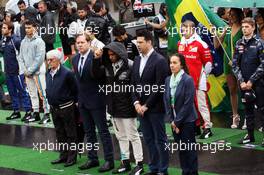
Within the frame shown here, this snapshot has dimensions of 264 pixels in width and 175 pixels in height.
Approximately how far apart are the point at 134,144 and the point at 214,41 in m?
3.96

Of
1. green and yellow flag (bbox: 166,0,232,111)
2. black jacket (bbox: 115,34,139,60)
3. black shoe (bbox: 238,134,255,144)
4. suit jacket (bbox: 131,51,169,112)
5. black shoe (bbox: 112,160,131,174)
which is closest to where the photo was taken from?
suit jacket (bbox: 131,51,169,112)

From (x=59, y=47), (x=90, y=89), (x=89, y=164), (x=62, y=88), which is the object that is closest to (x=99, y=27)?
(x=62, y=88)

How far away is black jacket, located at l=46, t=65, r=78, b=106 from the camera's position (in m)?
10.9

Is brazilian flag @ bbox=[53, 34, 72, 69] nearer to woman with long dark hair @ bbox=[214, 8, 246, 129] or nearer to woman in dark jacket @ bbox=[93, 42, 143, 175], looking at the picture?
woman with long dark hair @ bbox=[214, 8, 246, 129]

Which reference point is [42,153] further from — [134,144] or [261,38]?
[261,38]

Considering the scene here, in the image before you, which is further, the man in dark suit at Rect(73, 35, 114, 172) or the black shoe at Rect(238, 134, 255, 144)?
the black shoe at Rect(238, 134, 255, 144)

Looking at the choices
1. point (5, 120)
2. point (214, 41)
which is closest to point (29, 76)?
point (5, 120)

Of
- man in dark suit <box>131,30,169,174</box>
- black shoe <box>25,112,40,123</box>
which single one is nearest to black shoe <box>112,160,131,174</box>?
man in dark suit <box>131,30,169,174</box>

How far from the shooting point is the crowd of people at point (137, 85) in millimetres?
9422

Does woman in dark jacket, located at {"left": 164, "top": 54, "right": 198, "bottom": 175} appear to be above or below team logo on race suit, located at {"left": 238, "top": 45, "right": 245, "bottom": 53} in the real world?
below

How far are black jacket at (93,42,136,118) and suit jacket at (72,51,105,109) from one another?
289 mm

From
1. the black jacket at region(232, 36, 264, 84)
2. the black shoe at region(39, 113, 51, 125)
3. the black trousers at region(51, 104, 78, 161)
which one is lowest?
the black shoe at region(39, 113, 51, 125)

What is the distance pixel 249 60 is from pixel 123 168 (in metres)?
2.71

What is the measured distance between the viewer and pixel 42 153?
1219 centimetres
